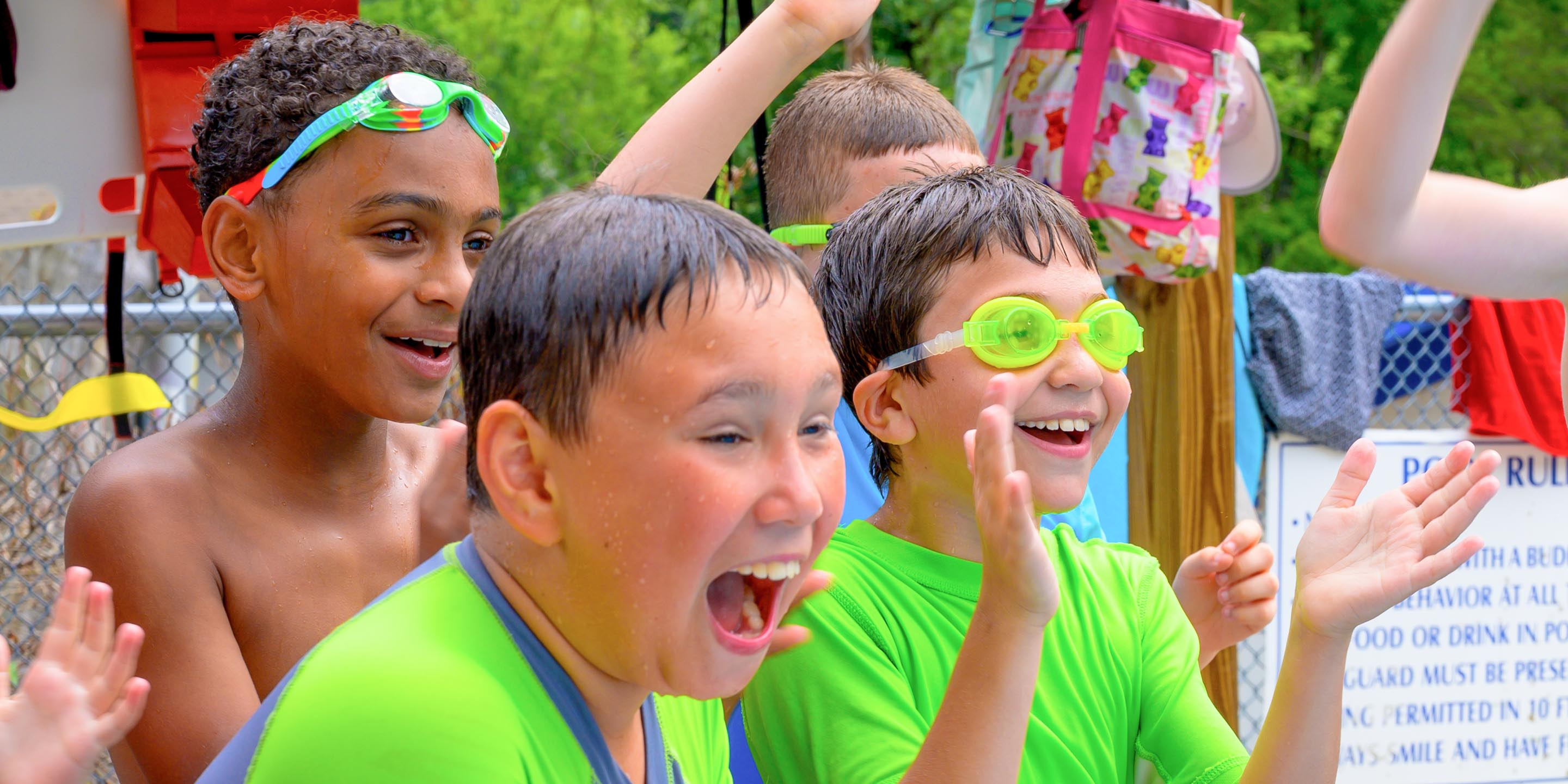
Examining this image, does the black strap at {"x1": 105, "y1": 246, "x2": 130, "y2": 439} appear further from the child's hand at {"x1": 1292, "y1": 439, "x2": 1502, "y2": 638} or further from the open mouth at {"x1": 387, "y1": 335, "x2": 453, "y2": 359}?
the child's hand at {"x1": 1292, "y1": 439, "x2": 1502, "y2": 638}

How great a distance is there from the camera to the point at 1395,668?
4.68m

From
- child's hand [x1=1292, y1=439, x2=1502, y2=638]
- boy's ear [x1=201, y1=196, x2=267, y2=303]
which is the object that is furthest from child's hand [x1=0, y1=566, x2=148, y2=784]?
child's hand [x1=1292, y1=439, x2=1502, y2=638]

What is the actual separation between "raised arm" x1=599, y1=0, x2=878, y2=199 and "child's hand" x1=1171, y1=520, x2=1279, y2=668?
1.10 metres

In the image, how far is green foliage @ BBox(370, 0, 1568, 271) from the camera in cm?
1286

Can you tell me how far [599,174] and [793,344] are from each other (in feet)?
3.34

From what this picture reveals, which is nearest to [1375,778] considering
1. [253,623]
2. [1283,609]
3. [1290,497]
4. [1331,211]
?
[1283,609]

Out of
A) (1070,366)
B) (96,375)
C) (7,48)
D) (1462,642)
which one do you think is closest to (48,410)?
(96,375)

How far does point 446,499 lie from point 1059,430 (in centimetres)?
100

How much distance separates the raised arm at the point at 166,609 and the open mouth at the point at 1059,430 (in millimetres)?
1165

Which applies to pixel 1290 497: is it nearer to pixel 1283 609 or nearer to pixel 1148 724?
pixel 1283 609

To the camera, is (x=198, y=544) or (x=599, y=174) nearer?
(x=198, y=544)

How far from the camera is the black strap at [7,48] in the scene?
7.94 feet

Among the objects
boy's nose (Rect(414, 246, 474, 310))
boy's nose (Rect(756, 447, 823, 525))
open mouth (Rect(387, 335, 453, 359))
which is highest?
boy's nose (Rect(756, 447, 823, 525))

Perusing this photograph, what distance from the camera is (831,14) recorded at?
248cm
